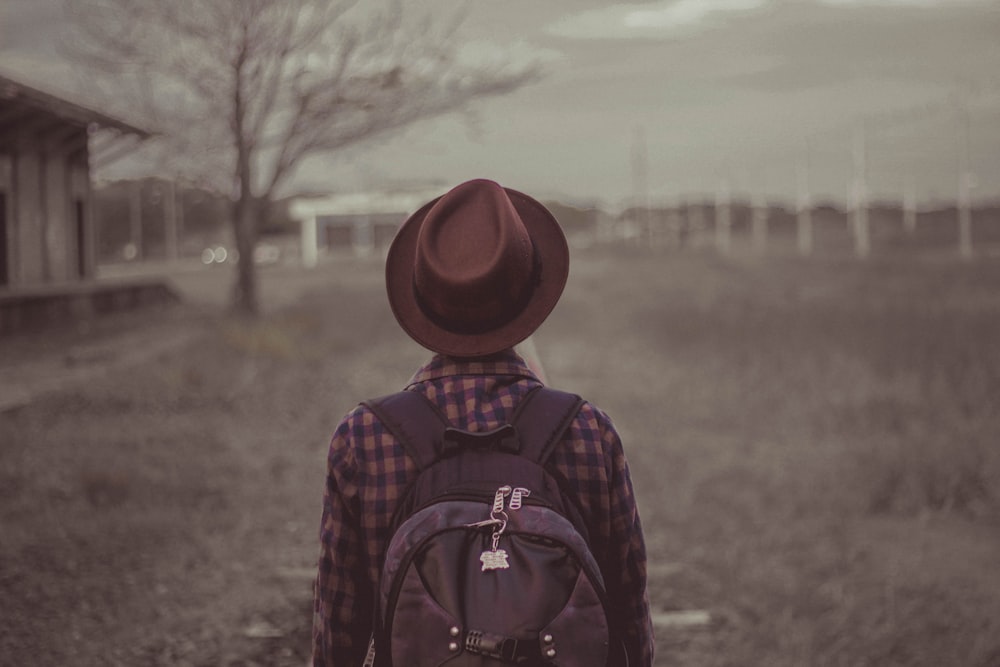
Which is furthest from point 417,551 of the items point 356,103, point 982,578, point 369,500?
point 356,103

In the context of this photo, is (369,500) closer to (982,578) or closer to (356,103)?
(982,578)

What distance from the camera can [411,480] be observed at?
70.5 inches

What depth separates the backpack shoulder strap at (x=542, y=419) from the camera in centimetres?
176

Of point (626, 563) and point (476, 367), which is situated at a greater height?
point (476, 367)

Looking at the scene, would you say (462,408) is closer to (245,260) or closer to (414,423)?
(414,423)

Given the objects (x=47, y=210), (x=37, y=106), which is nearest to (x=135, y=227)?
(x=47, y=210)

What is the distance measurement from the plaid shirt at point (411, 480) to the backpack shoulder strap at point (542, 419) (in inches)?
1.3

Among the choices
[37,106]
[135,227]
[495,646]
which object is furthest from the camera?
[135,227]

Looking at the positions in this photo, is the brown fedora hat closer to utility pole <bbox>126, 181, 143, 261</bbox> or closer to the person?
the person

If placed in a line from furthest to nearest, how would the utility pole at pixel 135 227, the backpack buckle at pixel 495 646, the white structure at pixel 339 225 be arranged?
the white structure at pixel 339 225, the utility pole at pixel 135 227, the backpack buckle at pixel 495 646

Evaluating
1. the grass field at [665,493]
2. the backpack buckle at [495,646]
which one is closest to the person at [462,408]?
the backpack buckle at [495,646]

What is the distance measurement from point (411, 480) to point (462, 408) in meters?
0.16

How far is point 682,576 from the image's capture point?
18.0ft

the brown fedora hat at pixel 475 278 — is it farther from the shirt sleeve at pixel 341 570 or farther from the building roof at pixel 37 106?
the building roof at pixel 37 106
